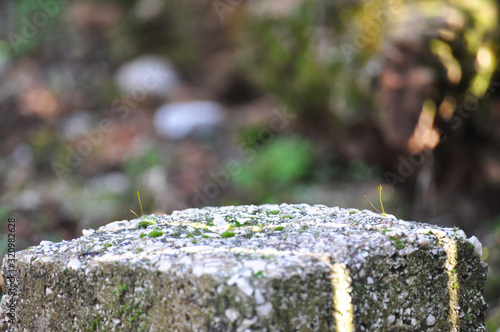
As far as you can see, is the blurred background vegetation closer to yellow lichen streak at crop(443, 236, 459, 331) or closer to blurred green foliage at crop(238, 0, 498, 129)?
blurred green foliage at crop(238, 0, 498, 129)

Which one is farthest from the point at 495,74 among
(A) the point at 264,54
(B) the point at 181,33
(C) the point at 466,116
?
(B) the point at 181,33

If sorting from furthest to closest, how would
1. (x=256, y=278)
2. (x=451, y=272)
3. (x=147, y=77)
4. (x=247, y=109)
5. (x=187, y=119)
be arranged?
(x=147, y=77) → (x=247, y=109) → (x=187, y=119) → (x=451, y=272) → (x=256, y=278)

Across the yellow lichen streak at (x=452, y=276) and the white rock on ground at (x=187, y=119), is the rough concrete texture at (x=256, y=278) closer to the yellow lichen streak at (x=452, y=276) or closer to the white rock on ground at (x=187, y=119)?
the yellow lichen streak at (x=452, y=276)

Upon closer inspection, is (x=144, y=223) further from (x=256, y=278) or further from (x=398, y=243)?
(x=398, y=243)

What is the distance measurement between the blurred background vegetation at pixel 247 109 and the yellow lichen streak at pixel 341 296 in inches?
82.7

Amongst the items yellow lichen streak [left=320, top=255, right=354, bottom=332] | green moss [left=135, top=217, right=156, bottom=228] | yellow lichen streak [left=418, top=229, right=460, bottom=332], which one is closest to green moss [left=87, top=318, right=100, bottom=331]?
green moss [left=135, top=217, right=156, bottom=228]

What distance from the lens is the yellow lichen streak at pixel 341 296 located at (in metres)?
1.49

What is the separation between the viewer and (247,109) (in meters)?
8.16

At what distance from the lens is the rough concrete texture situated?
56.0 inches

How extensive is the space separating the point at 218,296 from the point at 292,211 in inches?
32.5

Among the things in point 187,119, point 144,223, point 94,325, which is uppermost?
point 187,119

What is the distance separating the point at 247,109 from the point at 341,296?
680 cm

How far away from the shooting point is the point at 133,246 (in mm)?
1733

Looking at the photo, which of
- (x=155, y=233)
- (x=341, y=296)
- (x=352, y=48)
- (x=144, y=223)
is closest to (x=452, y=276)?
(x=341, y=296)
